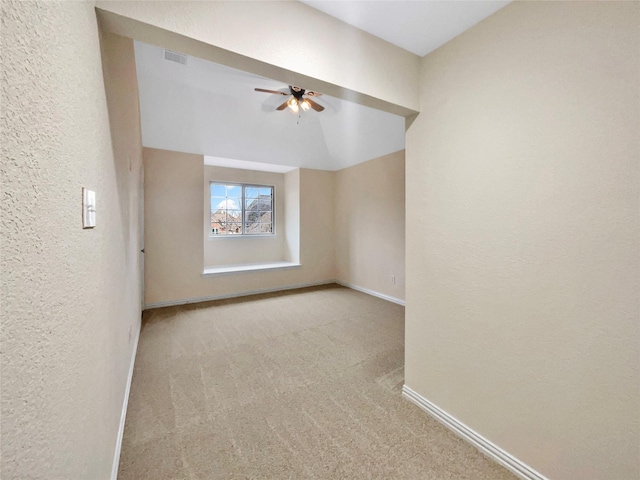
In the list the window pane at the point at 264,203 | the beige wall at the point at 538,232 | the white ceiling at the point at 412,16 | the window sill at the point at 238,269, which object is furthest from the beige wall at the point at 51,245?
the window pane at the point at 264,203

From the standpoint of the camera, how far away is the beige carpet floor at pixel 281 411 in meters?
1.38

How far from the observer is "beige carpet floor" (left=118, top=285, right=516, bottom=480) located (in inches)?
54.3

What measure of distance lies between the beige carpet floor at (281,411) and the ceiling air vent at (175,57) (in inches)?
112

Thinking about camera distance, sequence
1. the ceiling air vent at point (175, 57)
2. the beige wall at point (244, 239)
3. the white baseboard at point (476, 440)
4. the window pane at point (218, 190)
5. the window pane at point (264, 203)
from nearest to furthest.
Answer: the white baseboard at point (476, 440) → the ceiling air vent at point (175, 57) → the beige wall at point (244, 239) → the window pane at point (218, 190) → the window pane at point (264, 203)

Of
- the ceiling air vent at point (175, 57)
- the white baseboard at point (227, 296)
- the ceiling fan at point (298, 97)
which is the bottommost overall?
the white baseboard at point (227, 296)

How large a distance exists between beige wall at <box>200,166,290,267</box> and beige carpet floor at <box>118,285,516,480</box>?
224 cm

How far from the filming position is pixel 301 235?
525 cm

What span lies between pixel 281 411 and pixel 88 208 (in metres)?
1.65

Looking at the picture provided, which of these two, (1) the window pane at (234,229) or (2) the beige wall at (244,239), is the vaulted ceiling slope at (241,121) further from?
(1) the window pane at (234,229)

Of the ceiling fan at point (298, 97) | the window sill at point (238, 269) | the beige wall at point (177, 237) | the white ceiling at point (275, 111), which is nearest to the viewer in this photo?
the white ceiling at point (275, 111)

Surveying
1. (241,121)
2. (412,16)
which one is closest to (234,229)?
(241,121)

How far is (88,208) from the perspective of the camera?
81cm

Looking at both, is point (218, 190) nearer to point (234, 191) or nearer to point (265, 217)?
point (234, 191)

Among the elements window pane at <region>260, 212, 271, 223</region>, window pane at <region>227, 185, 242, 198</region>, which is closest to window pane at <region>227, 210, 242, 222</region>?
window pane at <region>227, 185, 242, 198</region>
